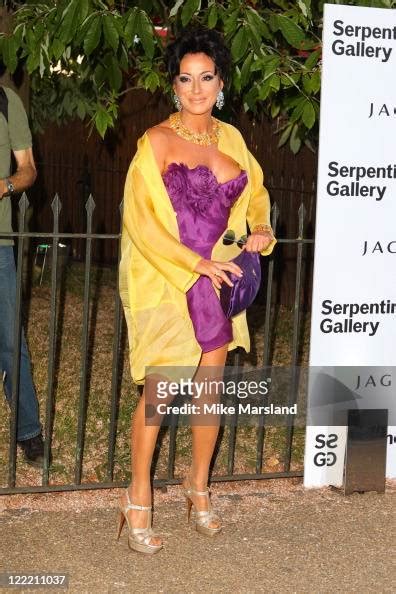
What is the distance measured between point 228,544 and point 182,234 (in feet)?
4.56

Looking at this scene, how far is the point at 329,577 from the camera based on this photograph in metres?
4.43

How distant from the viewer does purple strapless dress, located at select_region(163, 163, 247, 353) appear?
176 inches

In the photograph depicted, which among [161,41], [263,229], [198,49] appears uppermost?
[161,41]

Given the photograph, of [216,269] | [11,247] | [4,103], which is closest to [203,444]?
[216,269]

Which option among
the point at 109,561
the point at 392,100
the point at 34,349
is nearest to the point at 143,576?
the point at 109,561

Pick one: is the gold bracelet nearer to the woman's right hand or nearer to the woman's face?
the woman's right hand

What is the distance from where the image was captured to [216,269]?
14.3ft

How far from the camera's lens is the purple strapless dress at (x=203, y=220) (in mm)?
4461

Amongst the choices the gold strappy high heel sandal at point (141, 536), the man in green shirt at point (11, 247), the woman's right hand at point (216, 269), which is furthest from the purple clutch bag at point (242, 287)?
the man in green shirt at point (11, 247)

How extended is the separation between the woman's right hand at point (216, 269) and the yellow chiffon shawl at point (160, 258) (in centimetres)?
3

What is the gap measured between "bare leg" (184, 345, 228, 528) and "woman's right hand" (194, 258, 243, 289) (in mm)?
415

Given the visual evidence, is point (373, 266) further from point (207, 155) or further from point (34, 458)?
point (34, 458)

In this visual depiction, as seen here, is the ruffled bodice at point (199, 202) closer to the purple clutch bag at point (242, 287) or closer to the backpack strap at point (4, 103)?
the purple clutch bag at point (242, 287)

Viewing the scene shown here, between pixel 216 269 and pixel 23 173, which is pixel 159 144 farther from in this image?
pixel 23 173
